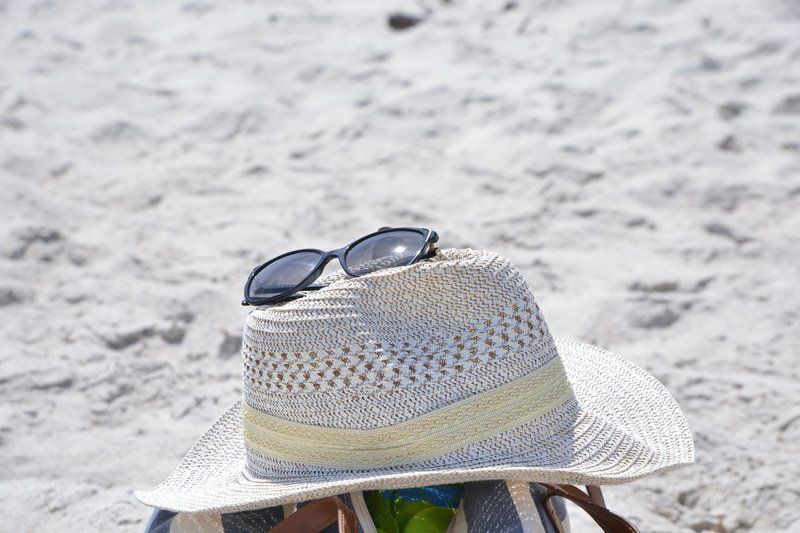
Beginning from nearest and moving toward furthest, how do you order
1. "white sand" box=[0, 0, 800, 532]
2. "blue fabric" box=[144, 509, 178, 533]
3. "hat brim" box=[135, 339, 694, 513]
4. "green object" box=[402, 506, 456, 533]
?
"hat brim" box=[135, 339, 694, 513], "green object" box=[402, 506, 456, 533], "blue fabric" box=[144, 509, 178, 533], "white sand" box=[0, 0, 800, 532]

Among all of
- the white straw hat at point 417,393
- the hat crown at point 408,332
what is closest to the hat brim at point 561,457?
the white straw hat at point 417,393

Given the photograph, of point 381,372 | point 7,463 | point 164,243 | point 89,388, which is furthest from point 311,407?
point 164,243

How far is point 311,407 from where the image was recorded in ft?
3.98

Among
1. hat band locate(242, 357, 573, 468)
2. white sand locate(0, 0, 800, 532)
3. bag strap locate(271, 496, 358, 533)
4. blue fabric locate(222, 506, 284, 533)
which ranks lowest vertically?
white sand locate(0, 0, 800, 532)

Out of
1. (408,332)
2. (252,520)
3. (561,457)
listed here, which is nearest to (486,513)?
(561,457)

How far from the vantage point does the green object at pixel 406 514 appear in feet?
4.12

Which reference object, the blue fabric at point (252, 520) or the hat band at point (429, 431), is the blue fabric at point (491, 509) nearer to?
the hat band at point (429, 431)

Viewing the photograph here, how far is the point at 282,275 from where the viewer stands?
4.27 ft

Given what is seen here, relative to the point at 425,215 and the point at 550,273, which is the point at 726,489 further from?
the point at 425,215

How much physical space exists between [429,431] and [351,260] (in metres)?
0.26

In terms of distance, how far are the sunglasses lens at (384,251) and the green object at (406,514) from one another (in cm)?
31

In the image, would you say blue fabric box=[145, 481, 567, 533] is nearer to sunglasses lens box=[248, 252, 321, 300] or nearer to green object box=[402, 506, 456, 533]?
green object box=[402, 506, 456, 533]

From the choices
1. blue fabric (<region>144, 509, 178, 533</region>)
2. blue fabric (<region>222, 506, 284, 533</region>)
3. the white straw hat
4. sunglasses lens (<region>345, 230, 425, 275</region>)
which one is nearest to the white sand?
blue fabric (<region>144, 509, 178, 533</region>)

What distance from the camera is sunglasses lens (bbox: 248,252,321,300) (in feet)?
4.22
